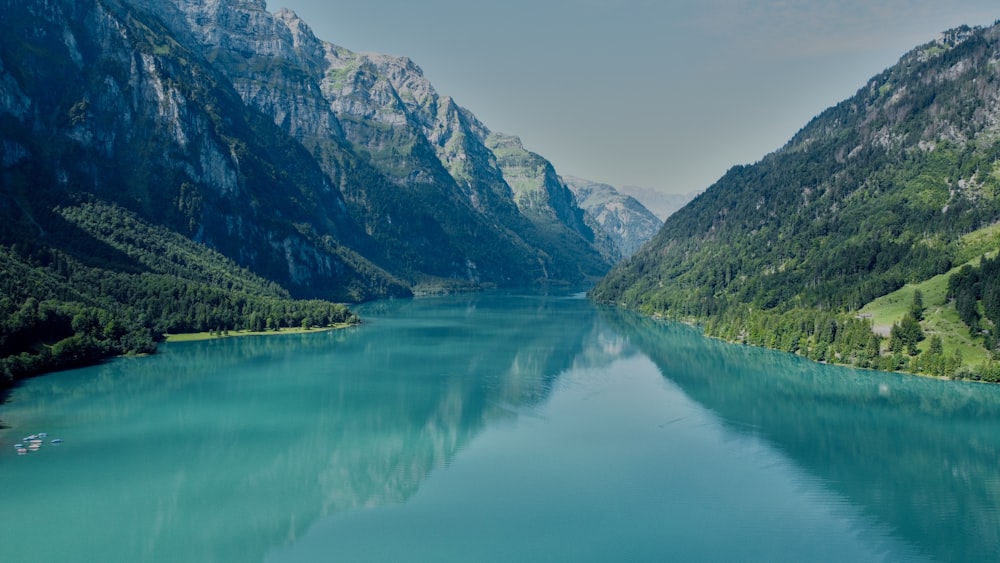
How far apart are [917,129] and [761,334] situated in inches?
3728

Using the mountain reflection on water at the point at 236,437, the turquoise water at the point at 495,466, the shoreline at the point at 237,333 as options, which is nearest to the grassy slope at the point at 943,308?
the turquoise water at the point at 495,466

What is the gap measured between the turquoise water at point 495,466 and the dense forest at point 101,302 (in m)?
5.75

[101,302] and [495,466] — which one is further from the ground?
[101,302]

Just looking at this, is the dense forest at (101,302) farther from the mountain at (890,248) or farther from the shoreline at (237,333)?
the mountain at (890,248)

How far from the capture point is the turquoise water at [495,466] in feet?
155

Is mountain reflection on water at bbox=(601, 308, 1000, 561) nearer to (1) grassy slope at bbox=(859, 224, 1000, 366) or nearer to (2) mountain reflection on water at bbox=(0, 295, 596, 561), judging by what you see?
(1) grassy slope at bbox=(859, 224, 1000, 366)

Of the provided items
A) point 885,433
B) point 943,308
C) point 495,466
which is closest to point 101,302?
point 495,466

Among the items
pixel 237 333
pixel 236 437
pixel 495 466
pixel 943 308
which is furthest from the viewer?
pixel 237 333

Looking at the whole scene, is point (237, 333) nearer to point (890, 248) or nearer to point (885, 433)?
point (885, 433)

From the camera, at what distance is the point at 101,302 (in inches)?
5172

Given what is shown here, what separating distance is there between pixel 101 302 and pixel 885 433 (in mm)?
128703

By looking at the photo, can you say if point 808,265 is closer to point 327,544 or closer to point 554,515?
point 554,515

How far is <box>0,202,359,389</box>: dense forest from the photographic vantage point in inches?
4046

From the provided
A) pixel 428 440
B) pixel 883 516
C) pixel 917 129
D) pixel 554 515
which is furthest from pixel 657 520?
pixel 917 129
